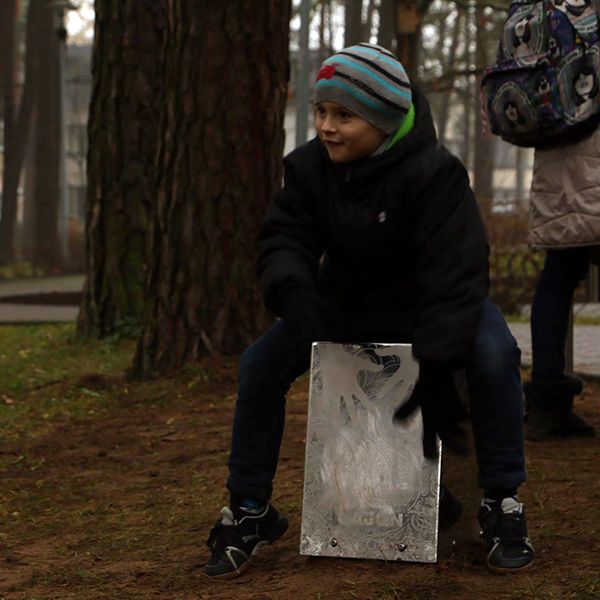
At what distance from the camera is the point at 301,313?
3520mm

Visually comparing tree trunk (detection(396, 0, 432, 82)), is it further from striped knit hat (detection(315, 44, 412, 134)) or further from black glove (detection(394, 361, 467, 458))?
black glove (detection(394, 361, 467, 458))

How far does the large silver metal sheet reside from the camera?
3.63 meters

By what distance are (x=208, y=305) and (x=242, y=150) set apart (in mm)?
781

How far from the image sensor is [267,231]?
3688mm

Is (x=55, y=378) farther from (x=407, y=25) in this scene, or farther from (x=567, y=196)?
(x=407, y=25)

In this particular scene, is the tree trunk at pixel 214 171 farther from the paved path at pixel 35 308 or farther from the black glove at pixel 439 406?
the paved path at pixel 35 308

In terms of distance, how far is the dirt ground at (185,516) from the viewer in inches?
139

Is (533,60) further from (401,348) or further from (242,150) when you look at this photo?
(242,150)

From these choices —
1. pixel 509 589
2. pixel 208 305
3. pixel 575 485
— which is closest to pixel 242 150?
pixel 208 305

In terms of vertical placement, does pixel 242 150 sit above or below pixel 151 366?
above

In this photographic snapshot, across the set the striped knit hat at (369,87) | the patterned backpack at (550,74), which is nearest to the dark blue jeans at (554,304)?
the patterned backpack at (550,74)

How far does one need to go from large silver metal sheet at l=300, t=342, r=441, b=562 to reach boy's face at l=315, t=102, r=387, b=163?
494 mm

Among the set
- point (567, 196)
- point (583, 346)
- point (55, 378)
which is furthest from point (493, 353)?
point (583, 346)

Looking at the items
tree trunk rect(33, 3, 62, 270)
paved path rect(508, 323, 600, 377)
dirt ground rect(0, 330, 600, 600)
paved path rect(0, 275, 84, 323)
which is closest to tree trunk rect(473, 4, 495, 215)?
paved path rect(0, 275, 84, 323)
